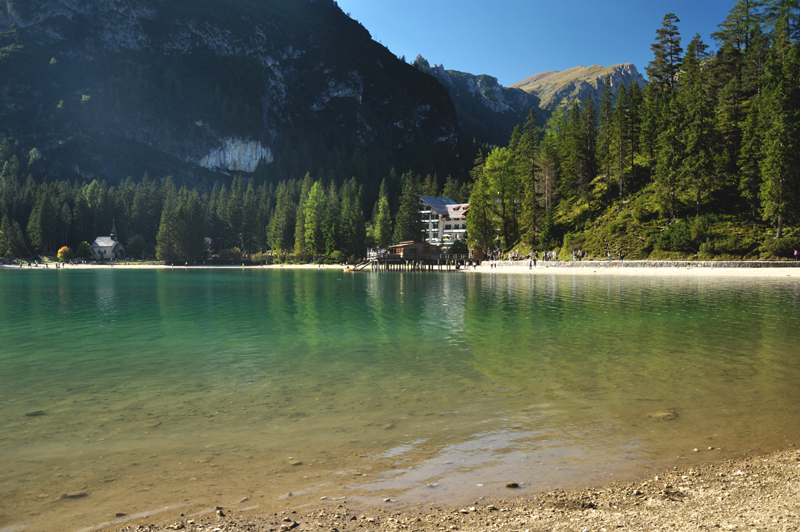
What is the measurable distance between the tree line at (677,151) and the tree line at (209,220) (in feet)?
111

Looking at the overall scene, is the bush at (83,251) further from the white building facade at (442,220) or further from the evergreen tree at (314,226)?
the white building facade at (442,220)

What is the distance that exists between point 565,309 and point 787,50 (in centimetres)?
7098

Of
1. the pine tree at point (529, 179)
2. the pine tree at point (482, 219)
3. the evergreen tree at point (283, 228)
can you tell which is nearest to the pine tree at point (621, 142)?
the pine tree at point (529, 179)

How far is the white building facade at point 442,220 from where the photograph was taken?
13775 cm

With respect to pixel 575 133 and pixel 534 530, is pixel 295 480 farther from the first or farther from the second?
pixel 575 133

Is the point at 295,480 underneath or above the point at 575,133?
underneath

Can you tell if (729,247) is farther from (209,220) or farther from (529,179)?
(209,220)

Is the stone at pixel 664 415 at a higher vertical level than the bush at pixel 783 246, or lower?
lower

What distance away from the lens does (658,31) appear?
8706 cm

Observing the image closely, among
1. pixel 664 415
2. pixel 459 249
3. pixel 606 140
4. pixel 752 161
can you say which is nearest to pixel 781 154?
pixel 752 161

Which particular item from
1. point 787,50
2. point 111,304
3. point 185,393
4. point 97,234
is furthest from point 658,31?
point 97,234

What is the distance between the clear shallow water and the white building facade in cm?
11438

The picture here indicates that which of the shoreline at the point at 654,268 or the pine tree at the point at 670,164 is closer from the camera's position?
the shoreline at the point at 654,268

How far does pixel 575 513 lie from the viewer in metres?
5.70
